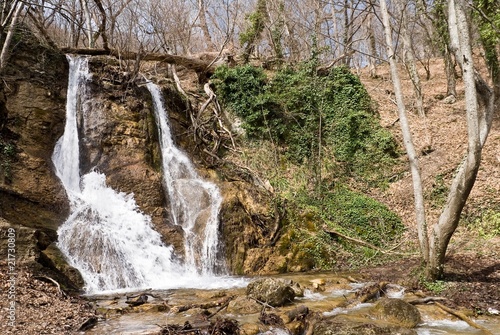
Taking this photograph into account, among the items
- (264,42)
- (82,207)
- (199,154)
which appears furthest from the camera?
(264,42)

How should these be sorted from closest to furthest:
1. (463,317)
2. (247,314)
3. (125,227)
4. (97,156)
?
(463,317) < (247,314) < (125,227) < (97,156)

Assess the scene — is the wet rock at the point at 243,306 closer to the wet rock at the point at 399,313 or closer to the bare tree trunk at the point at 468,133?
the wet rock at the point at 399,313

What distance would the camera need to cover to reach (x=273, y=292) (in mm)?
6516

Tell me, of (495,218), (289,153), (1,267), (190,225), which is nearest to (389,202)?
(495,218)

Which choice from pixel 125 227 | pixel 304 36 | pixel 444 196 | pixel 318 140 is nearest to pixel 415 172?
pixel 444 196

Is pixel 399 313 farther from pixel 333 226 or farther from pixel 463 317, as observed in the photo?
pixel 333 226

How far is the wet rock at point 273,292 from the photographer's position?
21.2 feet

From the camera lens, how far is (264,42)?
23.2 meters

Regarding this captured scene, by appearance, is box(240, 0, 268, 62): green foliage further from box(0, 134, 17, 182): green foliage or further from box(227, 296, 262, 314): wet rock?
box(227, 296, 262, 314): wet rock

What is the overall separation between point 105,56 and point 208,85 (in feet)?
14.1

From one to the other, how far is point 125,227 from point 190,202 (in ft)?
7.45

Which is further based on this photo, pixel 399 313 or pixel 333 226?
pixel 333 226

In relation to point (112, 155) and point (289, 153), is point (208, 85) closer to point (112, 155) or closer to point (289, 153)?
point (289, 153)

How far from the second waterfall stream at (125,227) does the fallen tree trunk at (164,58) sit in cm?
89
